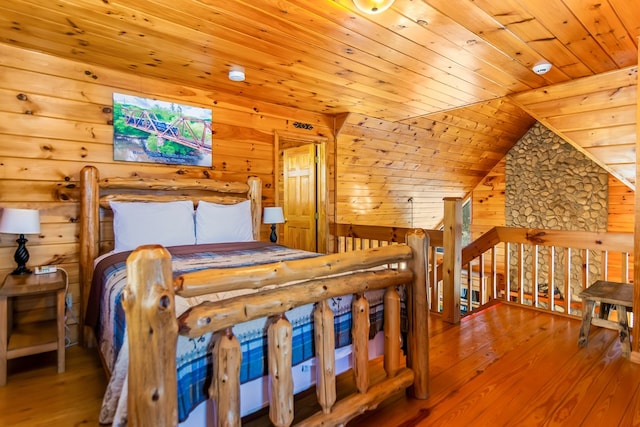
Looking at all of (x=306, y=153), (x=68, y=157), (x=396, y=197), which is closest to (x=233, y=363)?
(x=68, y=157)

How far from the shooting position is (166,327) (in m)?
1.03

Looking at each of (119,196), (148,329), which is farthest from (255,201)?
(148,329)

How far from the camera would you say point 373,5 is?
1872 millimetres

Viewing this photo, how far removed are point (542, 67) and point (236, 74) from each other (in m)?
2.51

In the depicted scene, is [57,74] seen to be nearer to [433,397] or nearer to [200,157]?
[200,157]

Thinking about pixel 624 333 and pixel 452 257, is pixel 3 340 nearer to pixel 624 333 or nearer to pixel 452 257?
pixel 452 257

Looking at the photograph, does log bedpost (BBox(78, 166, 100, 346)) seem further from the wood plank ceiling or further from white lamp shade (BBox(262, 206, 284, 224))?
white lamp shade (BBox(262, 206, 284, 224))

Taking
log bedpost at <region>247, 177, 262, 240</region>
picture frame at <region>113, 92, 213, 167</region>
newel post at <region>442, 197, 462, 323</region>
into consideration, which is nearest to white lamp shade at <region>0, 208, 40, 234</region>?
picture frame at <region>113, 92, 213, 167</region>

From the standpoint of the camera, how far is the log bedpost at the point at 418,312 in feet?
5.88

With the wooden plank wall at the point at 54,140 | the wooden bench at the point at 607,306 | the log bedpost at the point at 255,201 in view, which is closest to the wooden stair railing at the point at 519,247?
the wooden bench at the point at 607,306

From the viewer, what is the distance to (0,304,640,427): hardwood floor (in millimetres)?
1690

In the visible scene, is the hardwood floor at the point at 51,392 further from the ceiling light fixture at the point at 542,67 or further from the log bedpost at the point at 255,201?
the ceiling light fixture at the point at 542,67

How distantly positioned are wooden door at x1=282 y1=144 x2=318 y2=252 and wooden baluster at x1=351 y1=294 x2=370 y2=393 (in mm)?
2818

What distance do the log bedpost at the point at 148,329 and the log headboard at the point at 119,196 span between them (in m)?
2.00
